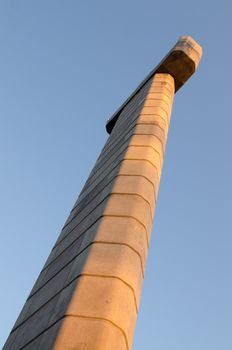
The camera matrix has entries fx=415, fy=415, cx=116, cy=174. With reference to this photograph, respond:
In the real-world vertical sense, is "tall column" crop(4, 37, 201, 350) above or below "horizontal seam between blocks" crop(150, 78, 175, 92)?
below

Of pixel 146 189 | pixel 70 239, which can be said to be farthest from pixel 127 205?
pixel 70 239

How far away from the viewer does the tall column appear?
377 cm

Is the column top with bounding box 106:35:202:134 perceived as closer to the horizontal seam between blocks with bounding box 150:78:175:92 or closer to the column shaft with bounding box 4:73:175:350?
the horizontal seam between blocks with bounding box 150:78:175:92

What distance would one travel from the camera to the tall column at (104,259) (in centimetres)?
377

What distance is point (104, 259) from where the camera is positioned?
14.5 ft

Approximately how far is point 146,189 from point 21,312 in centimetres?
247

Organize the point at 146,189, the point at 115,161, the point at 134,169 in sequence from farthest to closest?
the point at 115,161 → the point at 134,169 → the point at 146,189

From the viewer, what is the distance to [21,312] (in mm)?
5844

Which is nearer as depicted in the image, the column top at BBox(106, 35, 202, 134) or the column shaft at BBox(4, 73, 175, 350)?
the column shaft at BBox(4, 73, 175, 350)

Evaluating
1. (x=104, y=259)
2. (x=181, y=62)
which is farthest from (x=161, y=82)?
(x=104, y=259)

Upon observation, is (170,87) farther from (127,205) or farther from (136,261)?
(136,261)

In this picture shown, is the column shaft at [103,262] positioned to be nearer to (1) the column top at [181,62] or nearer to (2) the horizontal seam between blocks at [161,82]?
(2) the horizontal seam between blocks at [161,82]

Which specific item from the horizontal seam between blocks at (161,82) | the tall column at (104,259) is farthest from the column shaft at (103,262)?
the horizontal seam between blocks at (161,82)

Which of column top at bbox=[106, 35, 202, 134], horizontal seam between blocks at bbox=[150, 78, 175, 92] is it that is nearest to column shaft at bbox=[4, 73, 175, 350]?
horizontal seam between blocks at bbox=[150, 78, 175, 92]
